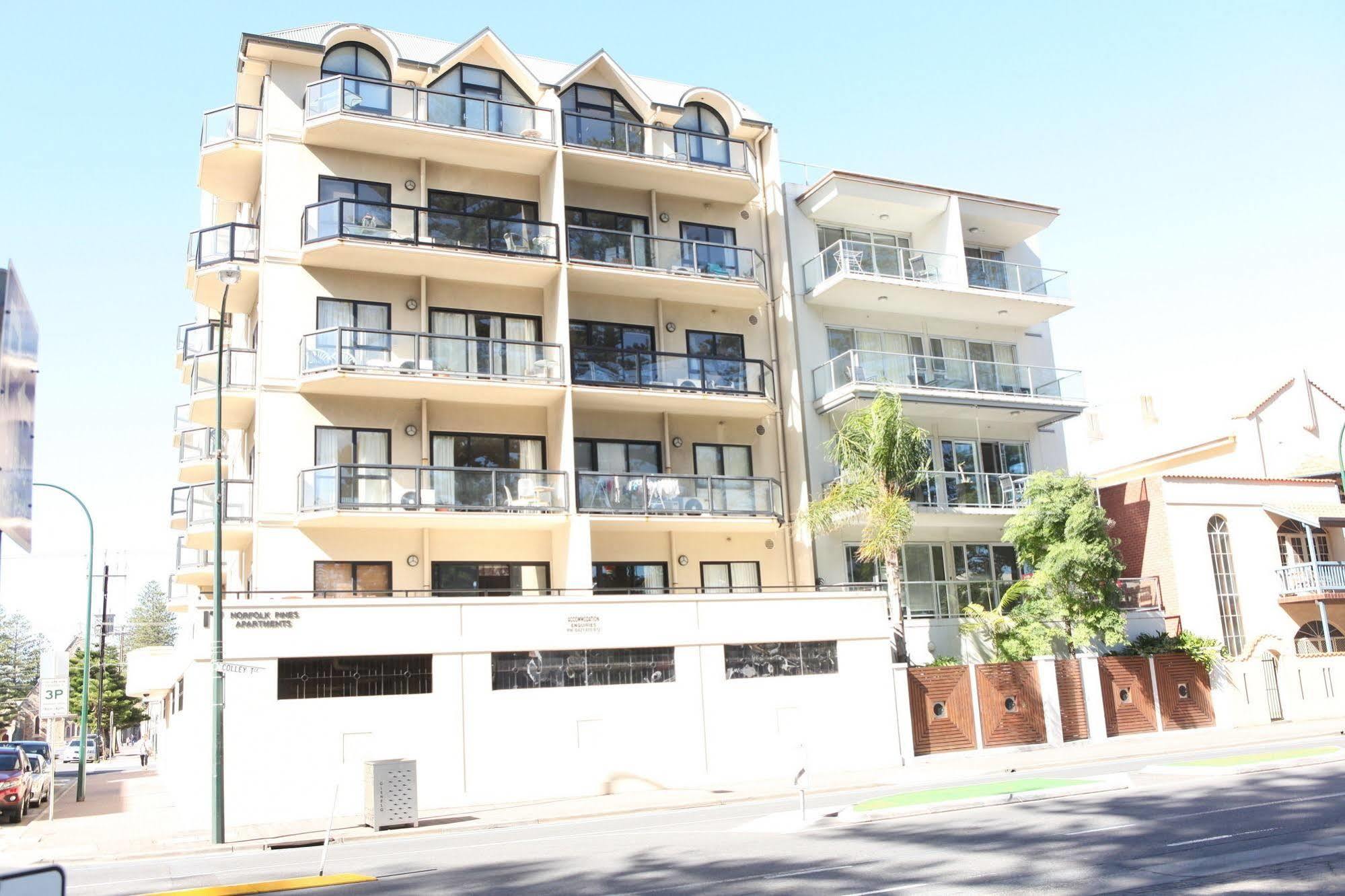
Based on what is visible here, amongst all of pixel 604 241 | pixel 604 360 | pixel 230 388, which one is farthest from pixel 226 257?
pixel 604 360

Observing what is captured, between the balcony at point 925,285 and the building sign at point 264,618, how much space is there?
17.6 meters

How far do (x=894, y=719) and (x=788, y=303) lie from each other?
12318mm

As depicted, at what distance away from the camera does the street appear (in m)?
10.9

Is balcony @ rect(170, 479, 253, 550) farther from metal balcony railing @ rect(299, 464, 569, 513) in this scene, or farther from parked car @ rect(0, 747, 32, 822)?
parked car @ rect(0, 747, 32, 822)

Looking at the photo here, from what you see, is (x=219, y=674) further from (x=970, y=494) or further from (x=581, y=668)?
(x=970, y=494)

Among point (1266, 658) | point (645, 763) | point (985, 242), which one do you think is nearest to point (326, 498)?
point (645, 763)

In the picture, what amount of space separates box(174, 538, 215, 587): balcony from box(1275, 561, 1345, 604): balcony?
32332 mm

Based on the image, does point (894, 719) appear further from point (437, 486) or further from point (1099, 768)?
point (437, 486)

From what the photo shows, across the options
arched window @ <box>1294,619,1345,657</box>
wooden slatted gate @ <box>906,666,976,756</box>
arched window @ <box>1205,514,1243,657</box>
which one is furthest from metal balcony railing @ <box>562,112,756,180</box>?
arched window @ <box>1294,619,1345,657</box>

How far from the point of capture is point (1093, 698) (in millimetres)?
29078

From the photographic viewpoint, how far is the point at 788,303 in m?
32.2

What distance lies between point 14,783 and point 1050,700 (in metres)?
24.3

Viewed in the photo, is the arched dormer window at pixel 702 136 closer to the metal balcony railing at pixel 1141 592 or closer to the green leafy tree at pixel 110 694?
the metal balcony railing at pixel 1141 592

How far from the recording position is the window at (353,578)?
25.3m
